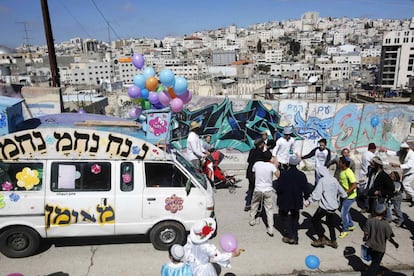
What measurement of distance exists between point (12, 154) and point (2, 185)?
0.58 metres

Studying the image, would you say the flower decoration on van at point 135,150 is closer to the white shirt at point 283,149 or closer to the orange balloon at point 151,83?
the orange balloon at point 151,83

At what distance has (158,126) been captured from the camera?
8.06 meters

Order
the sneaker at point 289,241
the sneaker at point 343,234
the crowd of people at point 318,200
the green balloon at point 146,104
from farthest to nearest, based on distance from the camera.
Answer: the green balloon at point 146,104 → the sneaker at point 343,234 → the sneaker at point 289,241 → the crowd of people at point 318,200

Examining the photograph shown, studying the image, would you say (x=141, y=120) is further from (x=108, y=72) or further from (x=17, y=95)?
(x=108, y=72)

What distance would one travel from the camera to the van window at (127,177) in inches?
238

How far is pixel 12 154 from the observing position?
18.9 ft

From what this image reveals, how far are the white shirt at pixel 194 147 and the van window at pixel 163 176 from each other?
2.69m

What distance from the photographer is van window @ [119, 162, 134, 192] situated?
6055 mm

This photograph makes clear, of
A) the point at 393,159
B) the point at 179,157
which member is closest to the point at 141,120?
the point at 179,157

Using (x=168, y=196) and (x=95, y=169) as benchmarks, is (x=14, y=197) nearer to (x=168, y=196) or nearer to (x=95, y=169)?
(x=95, y=169)

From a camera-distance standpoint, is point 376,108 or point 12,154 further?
point 376,108

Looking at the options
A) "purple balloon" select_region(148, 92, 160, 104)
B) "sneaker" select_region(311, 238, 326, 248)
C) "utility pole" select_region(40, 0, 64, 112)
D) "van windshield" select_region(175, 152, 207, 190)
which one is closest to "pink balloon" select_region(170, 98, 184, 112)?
"purple balloon" select_region(148, 92, 160, 104)

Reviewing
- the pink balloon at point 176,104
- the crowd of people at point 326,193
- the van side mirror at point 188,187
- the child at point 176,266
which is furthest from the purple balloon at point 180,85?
the child at point 176,266

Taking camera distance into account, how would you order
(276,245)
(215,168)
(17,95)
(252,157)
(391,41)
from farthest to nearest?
1. (391,41)
2. (17,95)
3. (215,168)
4. (252,157)
5. (276,245)
